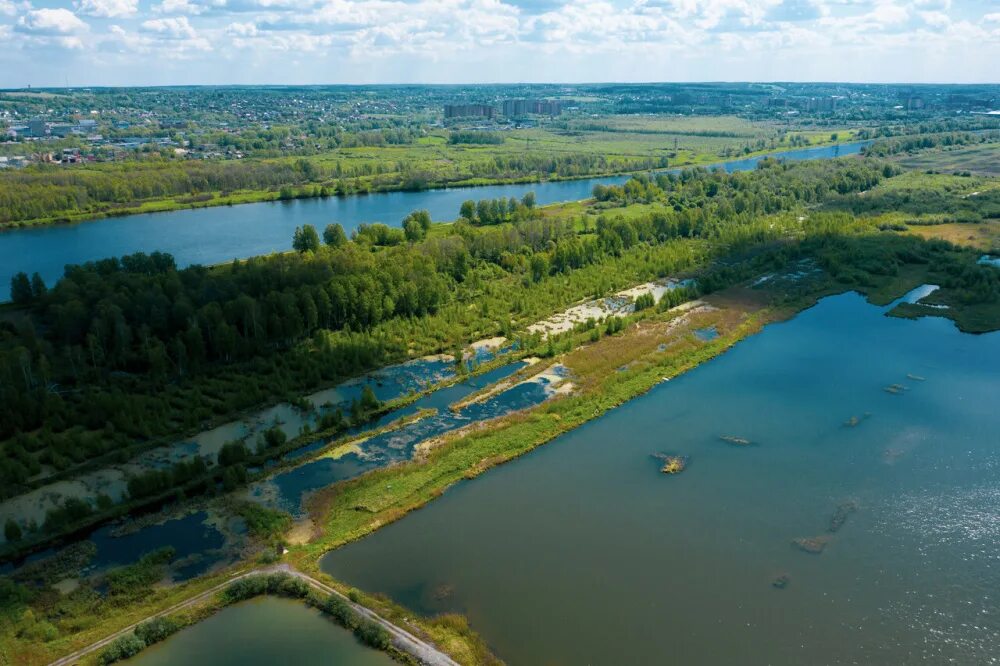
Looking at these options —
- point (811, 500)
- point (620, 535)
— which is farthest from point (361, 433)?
point (811, 500)

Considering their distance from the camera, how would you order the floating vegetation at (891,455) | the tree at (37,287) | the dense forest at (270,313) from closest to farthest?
1. the floating vegetation at (891,455)
2. the dense forest at (270,313)
3. the tree at (37,287)

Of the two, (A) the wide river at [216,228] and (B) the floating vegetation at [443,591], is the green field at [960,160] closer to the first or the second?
(A) the wide river at [216,228]

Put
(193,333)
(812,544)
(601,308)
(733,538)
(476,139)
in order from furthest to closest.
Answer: (476,139)
(601,308)
(193,333)
(733,538)
(812,544)

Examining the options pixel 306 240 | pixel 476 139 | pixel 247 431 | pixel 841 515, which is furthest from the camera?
pixel 476 139

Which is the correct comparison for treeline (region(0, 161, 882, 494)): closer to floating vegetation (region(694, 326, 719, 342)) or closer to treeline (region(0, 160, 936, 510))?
treeline (region(0, 160, 936, 510))

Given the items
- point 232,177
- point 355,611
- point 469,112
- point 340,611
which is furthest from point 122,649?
point 469,112

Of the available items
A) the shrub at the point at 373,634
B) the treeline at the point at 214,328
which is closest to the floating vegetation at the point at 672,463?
the shrub at the point at 373,634

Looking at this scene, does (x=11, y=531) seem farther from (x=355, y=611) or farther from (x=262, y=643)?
(x=355, y=611)

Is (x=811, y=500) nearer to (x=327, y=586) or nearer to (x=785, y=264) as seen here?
(x=327, y=586)
